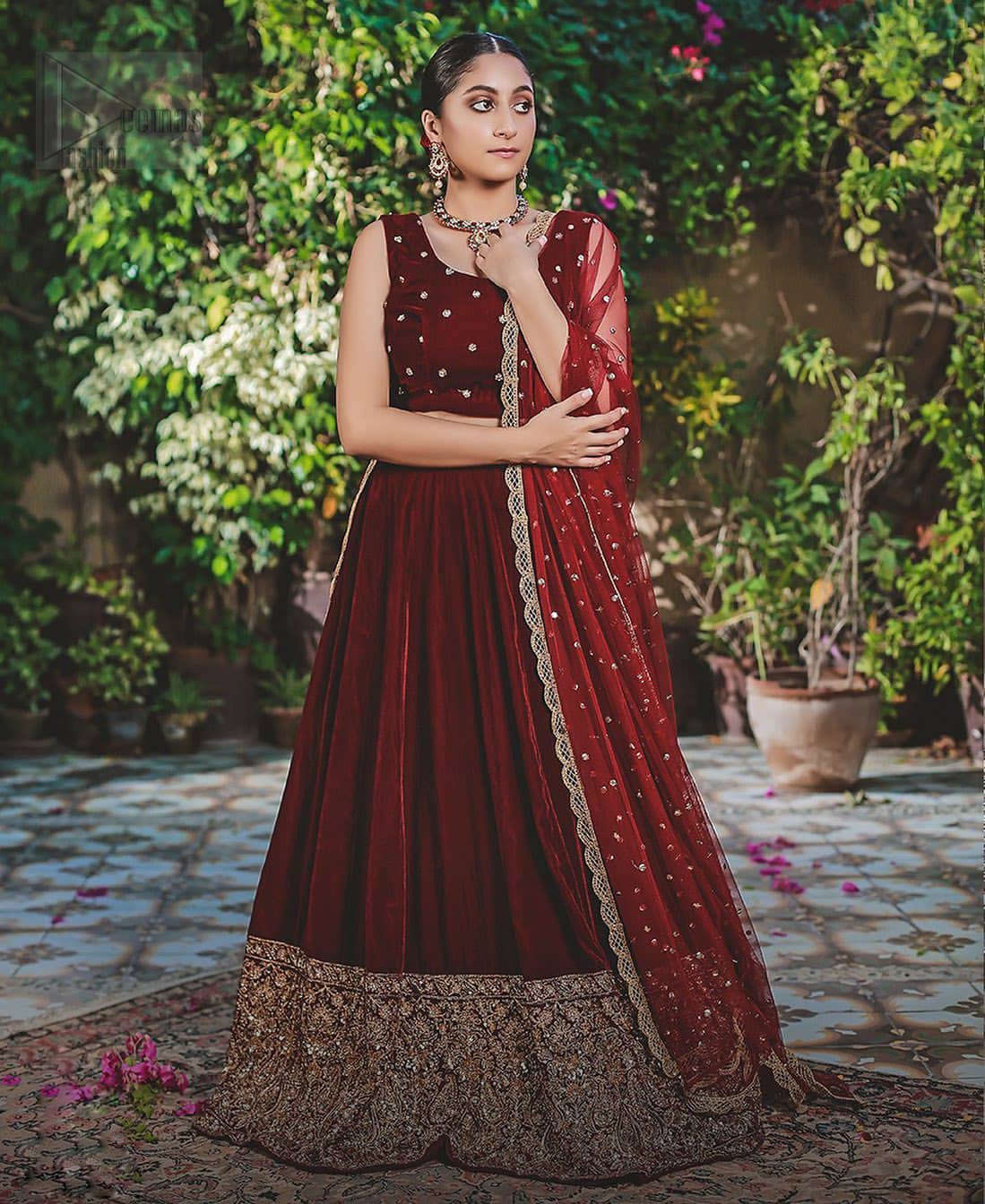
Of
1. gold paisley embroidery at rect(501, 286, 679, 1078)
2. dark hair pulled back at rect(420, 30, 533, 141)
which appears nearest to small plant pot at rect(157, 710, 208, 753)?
gold paisley embroidery at rect(501, 286, 679, 1078)

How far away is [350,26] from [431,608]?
3.72 m

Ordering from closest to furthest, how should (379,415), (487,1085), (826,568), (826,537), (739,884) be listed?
(487,1085)
(379,415)
(739,884)
(826,537)
(826,568)

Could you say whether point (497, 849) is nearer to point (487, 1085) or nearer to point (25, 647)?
point (487, 1085)

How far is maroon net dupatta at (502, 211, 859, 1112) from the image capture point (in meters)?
2.38

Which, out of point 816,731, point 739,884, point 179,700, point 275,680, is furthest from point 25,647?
point 739,884

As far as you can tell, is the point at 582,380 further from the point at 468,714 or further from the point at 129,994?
the point at 129,994

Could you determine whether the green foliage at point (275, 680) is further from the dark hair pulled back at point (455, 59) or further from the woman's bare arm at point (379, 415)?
the dark hair pulled back at point (455, 59)

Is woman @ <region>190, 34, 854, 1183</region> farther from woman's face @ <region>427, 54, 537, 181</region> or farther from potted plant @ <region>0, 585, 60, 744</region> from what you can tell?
potted plant @ <region>0, 585, 60, 744</region>

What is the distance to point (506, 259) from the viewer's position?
243 centimetres

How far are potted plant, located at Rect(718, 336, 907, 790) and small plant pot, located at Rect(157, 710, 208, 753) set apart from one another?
214cm

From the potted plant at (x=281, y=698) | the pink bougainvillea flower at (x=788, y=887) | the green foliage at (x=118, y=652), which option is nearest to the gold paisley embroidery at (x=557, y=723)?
the pink bougainvillea flower at (x=788, y=887)

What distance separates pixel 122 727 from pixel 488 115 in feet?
14.1

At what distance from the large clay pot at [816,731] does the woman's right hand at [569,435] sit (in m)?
2.98

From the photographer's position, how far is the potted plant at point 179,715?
6.33m
